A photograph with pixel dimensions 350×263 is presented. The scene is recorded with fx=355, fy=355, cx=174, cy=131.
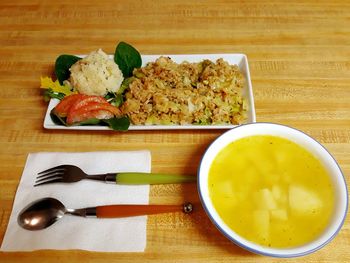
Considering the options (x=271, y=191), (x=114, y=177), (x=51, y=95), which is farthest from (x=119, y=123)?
(x=271, y=191)

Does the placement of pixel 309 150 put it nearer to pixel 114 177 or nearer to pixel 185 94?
pixel 185 94

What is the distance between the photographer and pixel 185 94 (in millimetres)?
1317

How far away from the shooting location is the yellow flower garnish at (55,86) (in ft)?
4.39

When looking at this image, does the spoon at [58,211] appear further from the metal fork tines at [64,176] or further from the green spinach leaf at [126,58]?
the green spinach leaf at [126,58]

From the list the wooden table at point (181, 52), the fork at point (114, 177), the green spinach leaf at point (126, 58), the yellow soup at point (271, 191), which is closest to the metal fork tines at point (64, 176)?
the fork at point (114, 177)

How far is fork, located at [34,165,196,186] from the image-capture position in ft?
3.61

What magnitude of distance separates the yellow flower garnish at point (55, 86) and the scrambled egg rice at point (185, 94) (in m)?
0.24

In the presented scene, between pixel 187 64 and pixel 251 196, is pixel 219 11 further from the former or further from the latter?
pixel 251 196

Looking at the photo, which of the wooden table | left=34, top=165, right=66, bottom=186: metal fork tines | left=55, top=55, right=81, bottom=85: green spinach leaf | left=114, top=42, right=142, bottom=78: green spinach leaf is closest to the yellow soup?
the wooden table

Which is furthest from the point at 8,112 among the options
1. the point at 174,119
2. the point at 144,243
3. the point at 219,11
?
the point at 219,11

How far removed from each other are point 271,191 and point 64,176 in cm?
63

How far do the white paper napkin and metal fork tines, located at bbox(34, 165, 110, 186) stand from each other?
2 centimetres

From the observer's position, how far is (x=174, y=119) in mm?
1270

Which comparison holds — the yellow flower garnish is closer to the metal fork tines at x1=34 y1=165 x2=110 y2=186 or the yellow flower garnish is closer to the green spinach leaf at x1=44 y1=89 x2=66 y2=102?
the green spinach leaf at x1=44 y1=89 x2=66 y2=102
